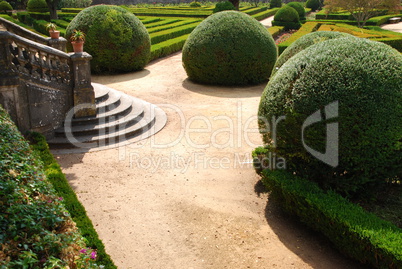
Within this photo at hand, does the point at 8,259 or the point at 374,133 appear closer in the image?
the point at 8,259

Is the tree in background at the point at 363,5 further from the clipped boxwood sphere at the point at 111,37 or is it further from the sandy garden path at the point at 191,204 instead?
the sandy garden path at the point at 191,204

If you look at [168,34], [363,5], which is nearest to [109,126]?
[168,34]

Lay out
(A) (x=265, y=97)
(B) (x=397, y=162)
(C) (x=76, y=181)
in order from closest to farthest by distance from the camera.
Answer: (B) (x=397, y=162) < (A) (x=265, y=97) < (C) (x=76, y=181)

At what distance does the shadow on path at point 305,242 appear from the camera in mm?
5648

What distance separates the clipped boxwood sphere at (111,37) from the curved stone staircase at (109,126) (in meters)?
4.55

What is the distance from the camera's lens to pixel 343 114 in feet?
20.0

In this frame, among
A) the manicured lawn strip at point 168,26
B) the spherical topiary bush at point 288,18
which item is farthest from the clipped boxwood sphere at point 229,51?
the spherical topiary bush at point 288,18

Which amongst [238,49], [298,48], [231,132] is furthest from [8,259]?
[238,49]

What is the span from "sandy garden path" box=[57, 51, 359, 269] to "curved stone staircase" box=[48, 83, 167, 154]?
384mm

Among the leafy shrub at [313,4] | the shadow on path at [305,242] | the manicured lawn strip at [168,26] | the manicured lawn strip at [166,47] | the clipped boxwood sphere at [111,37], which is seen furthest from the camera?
the leafy shrub at [313,4]

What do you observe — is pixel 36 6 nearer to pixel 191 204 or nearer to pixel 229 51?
pixel 229 51

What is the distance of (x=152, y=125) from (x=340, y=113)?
19.6ft

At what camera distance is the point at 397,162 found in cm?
648

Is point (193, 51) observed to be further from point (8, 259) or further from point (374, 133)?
point (8, 259)
